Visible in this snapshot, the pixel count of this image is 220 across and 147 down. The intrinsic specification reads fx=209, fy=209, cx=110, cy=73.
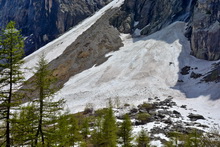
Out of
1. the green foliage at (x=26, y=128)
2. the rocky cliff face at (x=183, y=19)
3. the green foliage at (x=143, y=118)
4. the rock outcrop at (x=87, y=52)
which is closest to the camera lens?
the green foliage at (x=26, y=128)

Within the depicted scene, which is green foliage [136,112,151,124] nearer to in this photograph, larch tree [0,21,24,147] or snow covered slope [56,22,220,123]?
snow covered slope [56,22,220,123]

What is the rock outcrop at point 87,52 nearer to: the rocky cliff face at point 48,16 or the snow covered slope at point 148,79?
the snow covered slope at point 148,79

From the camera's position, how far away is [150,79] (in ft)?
169

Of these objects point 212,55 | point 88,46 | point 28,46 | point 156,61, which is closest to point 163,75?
point 156,61

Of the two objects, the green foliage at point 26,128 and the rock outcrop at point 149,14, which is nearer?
the green foliage at point 26,128

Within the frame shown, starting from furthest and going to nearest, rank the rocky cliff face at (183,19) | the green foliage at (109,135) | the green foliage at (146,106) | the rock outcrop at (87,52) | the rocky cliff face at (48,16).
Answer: the rocky cliff face at (48,16) < the rock outcrop at (87,52) < the rocky cliff face at (183,19) < the green foliage at (146,106) < the green foliage at (109,135)

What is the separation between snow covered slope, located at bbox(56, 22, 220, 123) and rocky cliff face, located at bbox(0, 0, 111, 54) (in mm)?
64110

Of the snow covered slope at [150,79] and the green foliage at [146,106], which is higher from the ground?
the snow covered slope at [150,79]

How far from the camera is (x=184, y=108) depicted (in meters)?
38.0

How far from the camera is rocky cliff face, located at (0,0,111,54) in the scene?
123750 mm

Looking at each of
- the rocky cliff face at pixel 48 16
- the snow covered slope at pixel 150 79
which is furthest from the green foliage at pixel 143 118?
the rocky cliff face at pixel 48 16

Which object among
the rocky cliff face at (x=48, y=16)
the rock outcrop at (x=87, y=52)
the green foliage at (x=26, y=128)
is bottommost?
the green foliage at (x=26, y=128)

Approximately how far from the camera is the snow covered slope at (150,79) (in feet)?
140

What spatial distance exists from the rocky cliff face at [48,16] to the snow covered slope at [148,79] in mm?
64110
